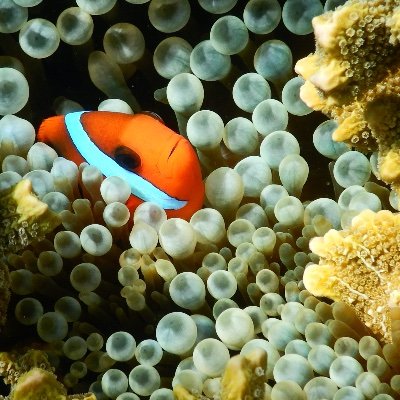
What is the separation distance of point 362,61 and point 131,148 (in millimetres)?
786

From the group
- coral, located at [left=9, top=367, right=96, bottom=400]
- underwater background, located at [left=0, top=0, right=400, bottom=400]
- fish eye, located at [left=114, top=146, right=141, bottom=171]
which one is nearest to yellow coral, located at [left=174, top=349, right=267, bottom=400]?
underwater background, located at [left=0, top=0, right=400, bottom=400]

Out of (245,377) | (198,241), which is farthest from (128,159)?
(245,377)

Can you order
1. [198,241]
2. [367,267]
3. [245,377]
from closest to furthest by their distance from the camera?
[245,377], [367,267], [198,241]

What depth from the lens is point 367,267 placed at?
1.04 m

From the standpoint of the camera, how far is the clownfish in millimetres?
1507

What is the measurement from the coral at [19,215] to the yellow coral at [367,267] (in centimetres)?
47

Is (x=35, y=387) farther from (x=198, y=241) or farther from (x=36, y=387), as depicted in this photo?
(x=198, y=241)

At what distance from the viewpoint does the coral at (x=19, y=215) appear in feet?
3.42

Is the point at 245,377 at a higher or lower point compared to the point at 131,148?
higher

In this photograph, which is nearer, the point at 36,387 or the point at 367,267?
the point at 36,387

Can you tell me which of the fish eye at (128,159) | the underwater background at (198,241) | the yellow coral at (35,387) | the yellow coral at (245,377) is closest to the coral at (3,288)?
the underwater background at (198,241)

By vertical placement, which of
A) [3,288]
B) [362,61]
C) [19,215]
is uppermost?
[362,61]

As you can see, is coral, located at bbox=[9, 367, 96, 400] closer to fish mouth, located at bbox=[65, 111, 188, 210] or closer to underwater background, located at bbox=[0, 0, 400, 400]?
underwater background, located at bbox=[0, 0, 400, 400]

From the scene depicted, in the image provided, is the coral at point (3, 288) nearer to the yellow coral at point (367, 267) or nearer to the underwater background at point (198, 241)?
the underwater background at point (198, 241)
